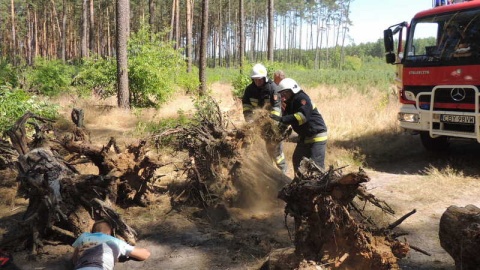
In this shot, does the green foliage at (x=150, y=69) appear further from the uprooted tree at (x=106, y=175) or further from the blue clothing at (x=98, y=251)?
the blue clothing at (x=98, y=251)

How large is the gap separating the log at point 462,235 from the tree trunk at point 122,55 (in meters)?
10.4

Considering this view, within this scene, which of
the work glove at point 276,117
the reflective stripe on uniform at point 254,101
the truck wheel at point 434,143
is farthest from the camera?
the truck wheel at point 434,143

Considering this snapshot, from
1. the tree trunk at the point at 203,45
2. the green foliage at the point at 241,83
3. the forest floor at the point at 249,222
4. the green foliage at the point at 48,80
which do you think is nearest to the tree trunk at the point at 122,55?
the tree trunk at the point at 203,45

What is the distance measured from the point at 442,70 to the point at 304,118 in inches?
128

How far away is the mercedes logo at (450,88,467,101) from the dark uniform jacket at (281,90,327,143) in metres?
2.85

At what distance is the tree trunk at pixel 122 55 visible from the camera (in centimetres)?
1191

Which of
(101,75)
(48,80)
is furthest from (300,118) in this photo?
(48,80)

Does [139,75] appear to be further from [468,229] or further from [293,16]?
[293,16]

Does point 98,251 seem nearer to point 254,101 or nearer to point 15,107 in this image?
point 254,101

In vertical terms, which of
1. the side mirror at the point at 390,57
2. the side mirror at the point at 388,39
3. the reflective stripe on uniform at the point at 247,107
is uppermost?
the side mirror at the point at 388,39

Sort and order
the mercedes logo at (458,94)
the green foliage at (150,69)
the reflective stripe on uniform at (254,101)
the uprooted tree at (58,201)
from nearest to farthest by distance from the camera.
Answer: the uprooted tree at (58,201) → the reflective stripe on uniform at (254,101) → the mercedes logo at (458,94) → the green foliage at (150,69)

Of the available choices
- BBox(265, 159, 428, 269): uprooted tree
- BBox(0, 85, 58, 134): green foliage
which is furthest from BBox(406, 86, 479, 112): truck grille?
BBox(0, 85, 58, 134): green foliage

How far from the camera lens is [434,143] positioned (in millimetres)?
8727

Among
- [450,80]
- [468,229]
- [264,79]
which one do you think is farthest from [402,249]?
[450,80]
